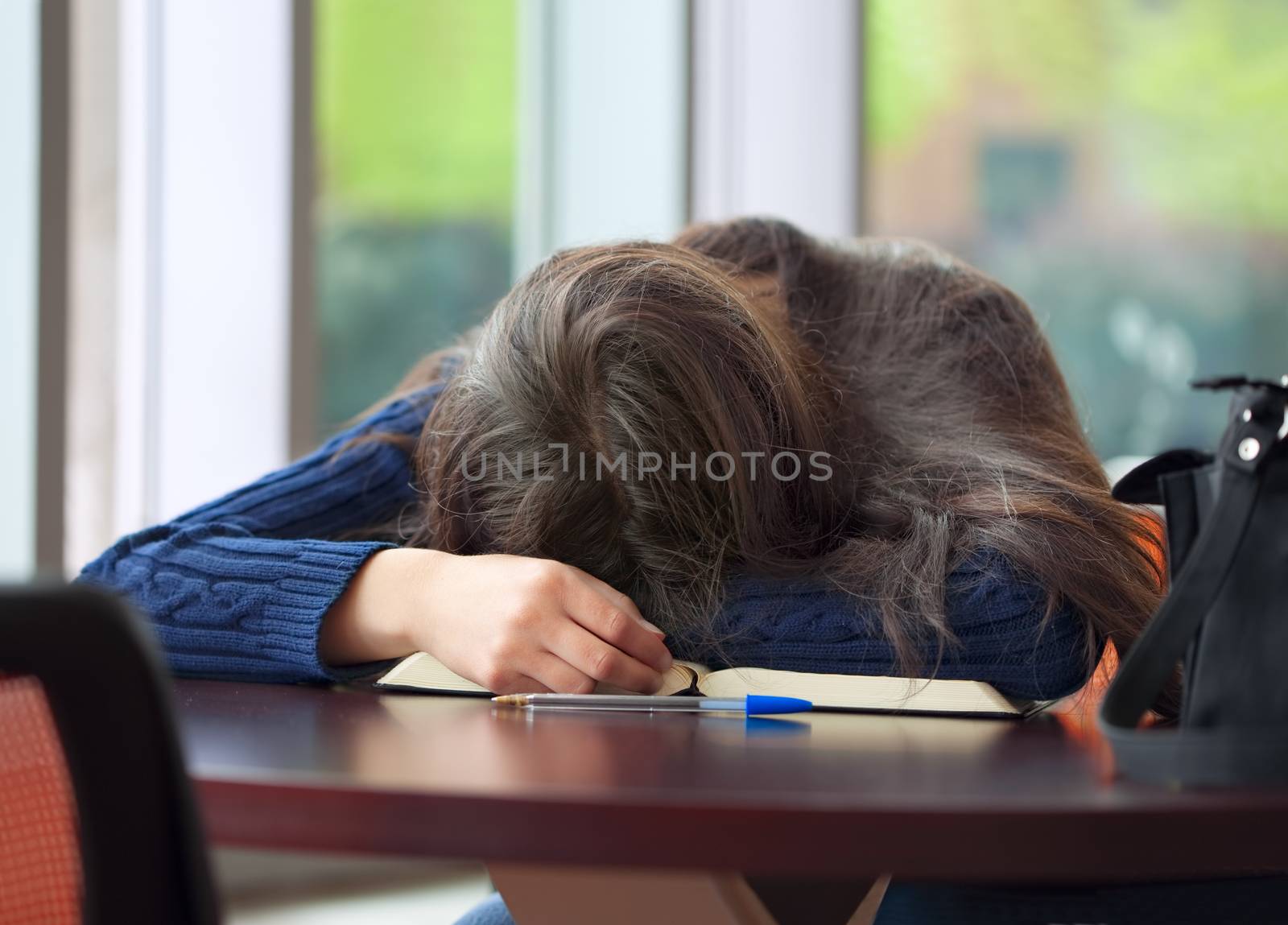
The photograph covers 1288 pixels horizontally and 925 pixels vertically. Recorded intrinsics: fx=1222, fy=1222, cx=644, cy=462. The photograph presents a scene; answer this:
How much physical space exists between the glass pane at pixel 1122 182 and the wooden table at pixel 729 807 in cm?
→ 350

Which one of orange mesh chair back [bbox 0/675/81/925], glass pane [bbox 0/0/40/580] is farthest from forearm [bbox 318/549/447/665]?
glass pane [bbox 0/0/40/580]

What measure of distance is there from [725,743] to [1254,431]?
0.97ft

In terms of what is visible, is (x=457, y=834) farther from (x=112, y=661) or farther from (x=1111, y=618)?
(x=1111, y=618)

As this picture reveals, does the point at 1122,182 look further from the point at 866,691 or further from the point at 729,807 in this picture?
the point at 729,807

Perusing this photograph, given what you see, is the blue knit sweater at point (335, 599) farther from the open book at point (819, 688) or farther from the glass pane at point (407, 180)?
the glass pane at point (407, 180)

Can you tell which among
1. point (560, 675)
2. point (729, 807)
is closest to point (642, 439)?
point (560, 675)

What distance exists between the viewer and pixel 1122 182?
4.18 m

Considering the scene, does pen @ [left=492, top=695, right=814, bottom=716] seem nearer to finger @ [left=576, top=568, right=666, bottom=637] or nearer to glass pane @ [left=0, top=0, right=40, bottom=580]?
finger @ [left=576, top=568, right=666, bottom=637]

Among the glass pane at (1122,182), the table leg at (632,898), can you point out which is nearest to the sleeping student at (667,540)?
the table leg at (632,898)

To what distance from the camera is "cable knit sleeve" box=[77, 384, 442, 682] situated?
90cm

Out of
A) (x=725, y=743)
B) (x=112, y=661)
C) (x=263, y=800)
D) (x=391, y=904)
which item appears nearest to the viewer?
(x=112, y=661)

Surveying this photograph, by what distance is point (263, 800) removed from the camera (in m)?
0.49

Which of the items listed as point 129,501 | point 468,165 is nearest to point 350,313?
point 468,165

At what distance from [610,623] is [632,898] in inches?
7.0
